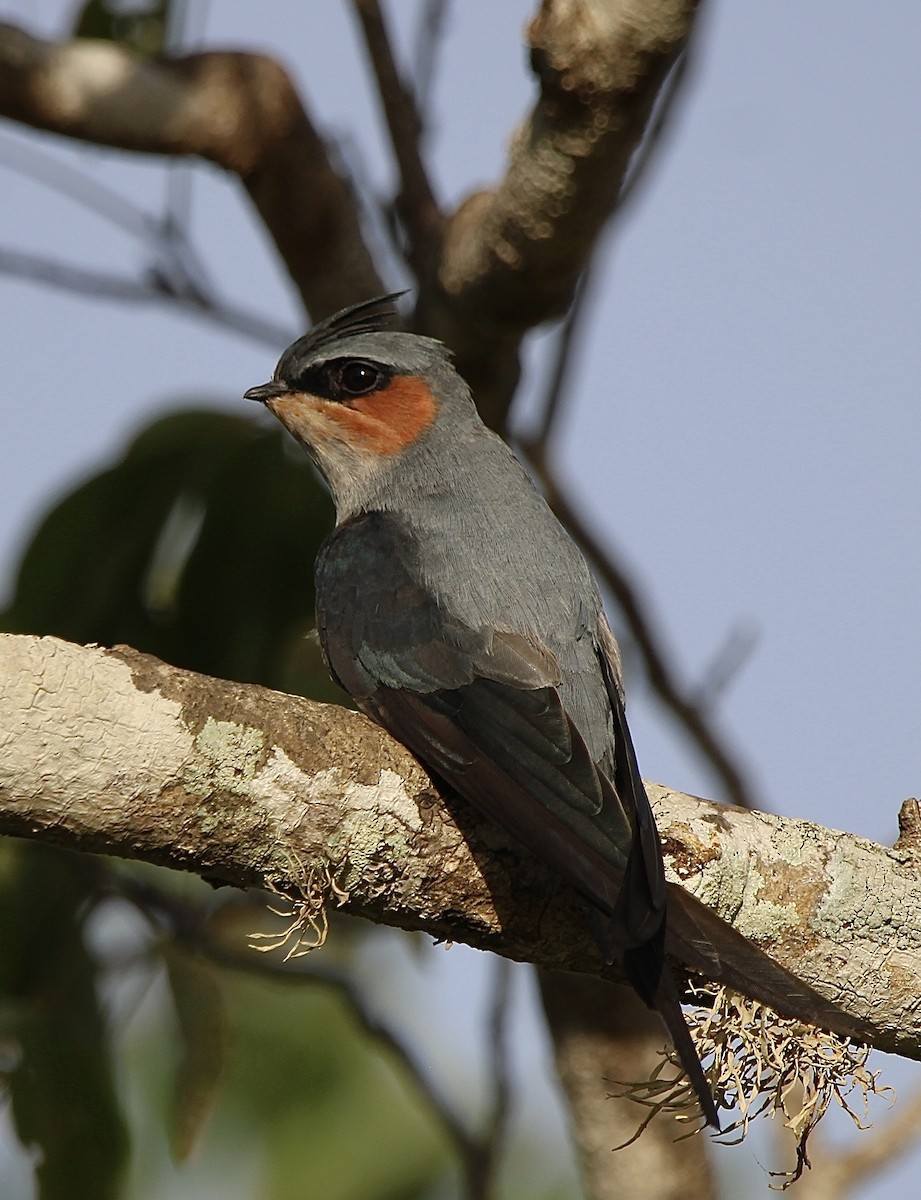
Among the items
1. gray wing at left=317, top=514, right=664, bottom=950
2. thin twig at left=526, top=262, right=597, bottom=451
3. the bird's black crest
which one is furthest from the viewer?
thin twig at left=526, top=262, right=597, bottom=451

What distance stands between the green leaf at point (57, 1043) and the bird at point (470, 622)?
1.16 metres

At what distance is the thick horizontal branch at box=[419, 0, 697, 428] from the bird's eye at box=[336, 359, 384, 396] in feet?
1.24

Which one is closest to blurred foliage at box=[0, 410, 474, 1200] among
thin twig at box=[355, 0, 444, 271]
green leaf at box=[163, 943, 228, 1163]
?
green leaf at box=[163, 943, 228, 1163]

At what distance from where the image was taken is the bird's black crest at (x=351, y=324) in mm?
4910

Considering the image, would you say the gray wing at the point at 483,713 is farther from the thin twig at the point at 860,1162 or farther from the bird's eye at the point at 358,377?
the thin twig at the point at 860,1162

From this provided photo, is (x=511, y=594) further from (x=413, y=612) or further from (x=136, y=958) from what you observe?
(x=136, y=958)

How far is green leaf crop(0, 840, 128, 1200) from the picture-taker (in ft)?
12.6

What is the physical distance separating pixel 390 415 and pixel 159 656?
3.59 ft

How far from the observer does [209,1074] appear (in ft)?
14.0

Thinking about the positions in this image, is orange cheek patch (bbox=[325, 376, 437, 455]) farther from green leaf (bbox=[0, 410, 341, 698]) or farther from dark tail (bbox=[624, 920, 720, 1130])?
dark tail (bbox=[624, 920, 720, 1130])

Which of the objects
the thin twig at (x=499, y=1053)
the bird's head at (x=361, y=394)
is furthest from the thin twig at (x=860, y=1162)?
the bird's head at (x=361, y=394)

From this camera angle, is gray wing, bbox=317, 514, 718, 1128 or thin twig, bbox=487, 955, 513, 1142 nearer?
gray wing, bbox=317, 514, 718, 1128

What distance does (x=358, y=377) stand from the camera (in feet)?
16.4

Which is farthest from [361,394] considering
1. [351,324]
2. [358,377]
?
[351,324]
